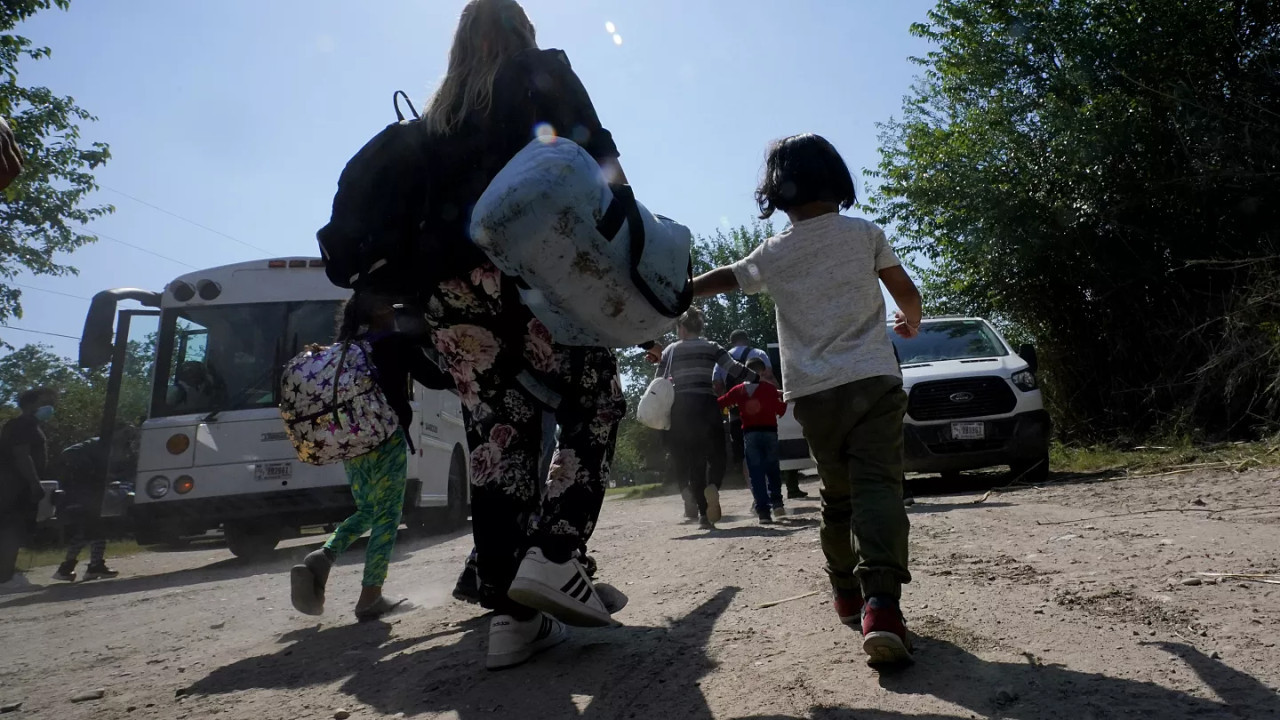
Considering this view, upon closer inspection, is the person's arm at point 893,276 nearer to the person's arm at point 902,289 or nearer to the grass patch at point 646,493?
the person's arm at point 902,289

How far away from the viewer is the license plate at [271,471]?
8.89 meters

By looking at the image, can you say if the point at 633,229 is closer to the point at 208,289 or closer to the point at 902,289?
the point at 902,289

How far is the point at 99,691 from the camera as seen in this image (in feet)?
11.3

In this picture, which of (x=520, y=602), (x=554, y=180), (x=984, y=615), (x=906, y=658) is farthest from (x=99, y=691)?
(x=984, y=615)

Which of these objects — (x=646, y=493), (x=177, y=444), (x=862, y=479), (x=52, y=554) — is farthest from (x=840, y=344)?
(x=646, y=493)

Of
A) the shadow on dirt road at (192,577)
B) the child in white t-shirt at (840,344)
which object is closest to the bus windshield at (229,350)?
A: the shadow on dirt road at (192,577)

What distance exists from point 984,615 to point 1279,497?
431 centimetres

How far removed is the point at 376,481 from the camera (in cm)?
477

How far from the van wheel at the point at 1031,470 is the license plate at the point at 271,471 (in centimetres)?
728

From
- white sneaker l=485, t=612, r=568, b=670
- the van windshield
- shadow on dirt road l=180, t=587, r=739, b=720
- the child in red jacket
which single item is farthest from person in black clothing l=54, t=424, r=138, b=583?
the van windshield

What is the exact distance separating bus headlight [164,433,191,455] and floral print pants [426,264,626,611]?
22.4 feet

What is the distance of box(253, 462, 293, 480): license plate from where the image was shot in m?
8.89

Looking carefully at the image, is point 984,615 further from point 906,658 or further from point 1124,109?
point 1124,109

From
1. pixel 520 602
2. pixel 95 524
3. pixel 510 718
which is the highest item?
pixel 95 524
